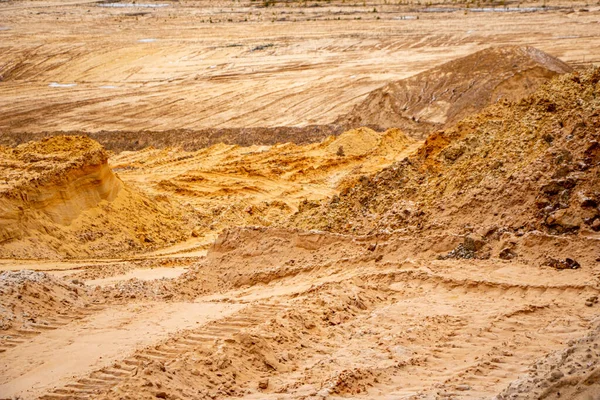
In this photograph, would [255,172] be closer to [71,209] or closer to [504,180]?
[71,209]

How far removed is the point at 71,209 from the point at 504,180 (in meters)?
9.11

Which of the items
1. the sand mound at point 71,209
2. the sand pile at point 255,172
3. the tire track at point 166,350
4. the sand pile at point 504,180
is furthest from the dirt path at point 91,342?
the sand pile at point 255,172

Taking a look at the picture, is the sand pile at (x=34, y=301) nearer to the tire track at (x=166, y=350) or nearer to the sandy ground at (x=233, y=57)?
the tire track at (x=166, y=350)

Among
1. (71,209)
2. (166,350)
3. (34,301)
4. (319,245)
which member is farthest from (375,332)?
(71,209)

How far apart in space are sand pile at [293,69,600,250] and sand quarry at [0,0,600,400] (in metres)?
0.04

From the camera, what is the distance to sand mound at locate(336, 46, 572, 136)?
2525 centimetres

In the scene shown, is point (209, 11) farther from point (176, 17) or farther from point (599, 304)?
point (599, 304)

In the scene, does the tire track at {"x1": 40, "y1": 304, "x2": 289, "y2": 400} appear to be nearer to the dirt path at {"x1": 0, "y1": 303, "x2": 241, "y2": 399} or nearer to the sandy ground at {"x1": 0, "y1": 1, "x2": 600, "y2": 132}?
the dirt path at {"x1": 0, "y1": 303, "x2": 241, "y2": 399}

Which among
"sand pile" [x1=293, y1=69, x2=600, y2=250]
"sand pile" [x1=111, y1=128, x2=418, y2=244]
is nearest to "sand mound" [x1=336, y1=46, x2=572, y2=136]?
"sand pile" [x1=111, y1=128, x2=418, y2=244]

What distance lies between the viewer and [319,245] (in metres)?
11.1

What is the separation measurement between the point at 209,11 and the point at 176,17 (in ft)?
10.3

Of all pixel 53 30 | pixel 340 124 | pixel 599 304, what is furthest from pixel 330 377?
pixel 53 30

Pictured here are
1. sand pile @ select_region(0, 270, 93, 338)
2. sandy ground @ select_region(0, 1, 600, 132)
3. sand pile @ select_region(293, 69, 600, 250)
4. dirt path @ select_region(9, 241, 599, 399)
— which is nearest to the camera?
dirt path @ select_region(9, 241, 599, 399)

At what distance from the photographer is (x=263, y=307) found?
874 cm
